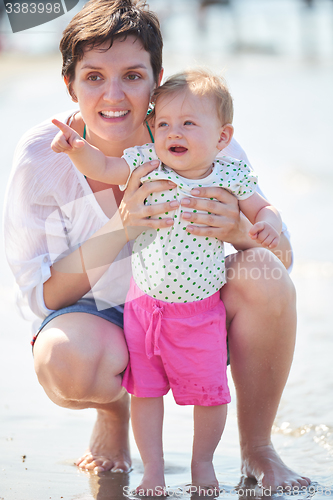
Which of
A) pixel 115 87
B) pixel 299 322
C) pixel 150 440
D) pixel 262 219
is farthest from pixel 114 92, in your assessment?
pixel 299 322

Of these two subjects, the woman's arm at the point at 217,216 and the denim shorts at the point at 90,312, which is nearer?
the woman's arm at the point at 217,216

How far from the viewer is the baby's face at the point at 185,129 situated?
1.92 metres

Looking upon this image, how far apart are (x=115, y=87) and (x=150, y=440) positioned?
44.0 inches

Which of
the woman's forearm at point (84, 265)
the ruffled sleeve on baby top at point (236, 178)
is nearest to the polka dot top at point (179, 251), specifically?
the ruffled sleeve on baby top at point (236, 178)

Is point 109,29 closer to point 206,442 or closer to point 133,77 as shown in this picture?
point 133,77

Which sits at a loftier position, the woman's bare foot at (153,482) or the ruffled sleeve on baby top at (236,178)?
the ruffled sleeve on baby top at (236,178)

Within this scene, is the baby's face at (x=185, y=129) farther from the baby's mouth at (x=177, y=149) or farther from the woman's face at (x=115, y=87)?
the woman's face at (x=115, y=87)

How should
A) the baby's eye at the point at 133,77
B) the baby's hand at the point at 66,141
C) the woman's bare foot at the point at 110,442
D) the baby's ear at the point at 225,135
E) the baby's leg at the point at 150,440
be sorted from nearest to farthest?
the baby's hand at the point at 66,141, the baby's leg at the point at 150,440, the baby's ear at the point at 225,135, the baby's eye at the point at 133,77, the woman's bare foot at the point at 110,442

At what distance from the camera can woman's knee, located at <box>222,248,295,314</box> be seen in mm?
2025

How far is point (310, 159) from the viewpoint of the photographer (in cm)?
838

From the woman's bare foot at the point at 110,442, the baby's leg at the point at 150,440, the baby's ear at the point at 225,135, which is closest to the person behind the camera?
the baby's leg at the point at 150,440

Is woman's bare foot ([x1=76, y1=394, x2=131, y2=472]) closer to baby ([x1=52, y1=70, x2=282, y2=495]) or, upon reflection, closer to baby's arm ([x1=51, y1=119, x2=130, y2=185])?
baby ([x1=52, y1=70, x2=282, y2=495])

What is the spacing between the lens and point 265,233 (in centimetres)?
190

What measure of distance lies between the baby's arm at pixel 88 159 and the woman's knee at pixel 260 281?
47 cm
